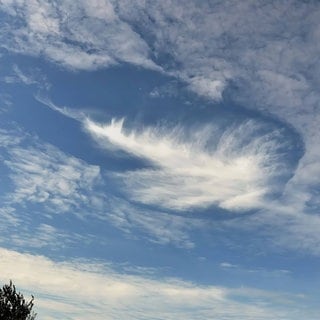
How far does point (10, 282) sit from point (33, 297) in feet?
9.22

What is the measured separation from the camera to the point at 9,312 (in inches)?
1929

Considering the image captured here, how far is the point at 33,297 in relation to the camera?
1993 inches

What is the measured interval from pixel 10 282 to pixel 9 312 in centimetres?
332

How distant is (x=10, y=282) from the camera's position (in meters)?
51.4

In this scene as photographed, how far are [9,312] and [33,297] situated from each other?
2.61 m
